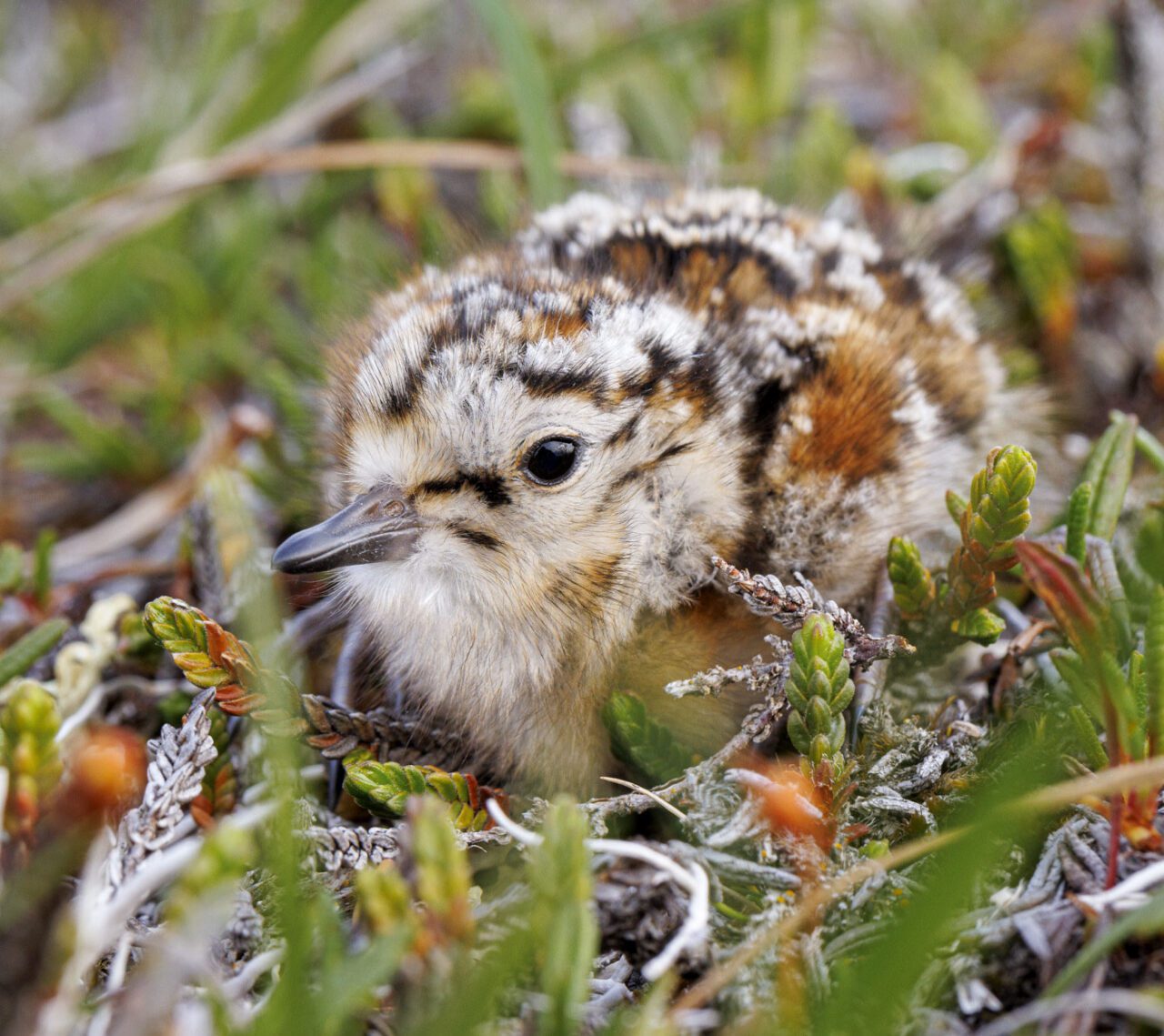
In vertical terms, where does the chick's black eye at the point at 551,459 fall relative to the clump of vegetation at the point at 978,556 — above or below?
above

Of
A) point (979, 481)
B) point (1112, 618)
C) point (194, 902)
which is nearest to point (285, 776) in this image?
point (194, 902)

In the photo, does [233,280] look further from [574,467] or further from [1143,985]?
[1143,985]

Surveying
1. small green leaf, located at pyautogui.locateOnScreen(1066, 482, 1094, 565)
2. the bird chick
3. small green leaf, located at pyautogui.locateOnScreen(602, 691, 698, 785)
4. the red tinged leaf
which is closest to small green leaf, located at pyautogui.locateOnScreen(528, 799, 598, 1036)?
small green leaf, located at pyautogui.locateOnScreen(602, 691, 698, 785)

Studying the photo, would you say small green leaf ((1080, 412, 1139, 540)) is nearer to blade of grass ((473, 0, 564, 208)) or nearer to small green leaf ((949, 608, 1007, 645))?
small green leaf ((949, 608, 1007, 645))

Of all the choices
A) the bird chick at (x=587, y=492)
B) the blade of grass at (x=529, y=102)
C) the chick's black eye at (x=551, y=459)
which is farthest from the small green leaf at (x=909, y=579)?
the blade of grass at (x=529, y=102)

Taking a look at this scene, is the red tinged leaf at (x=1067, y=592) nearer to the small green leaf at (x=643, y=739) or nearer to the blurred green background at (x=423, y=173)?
the small green leaf at (x=643, y=739)

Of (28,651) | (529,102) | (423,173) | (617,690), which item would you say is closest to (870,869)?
(617,690)

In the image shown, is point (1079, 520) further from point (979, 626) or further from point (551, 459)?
point (551, 459)
